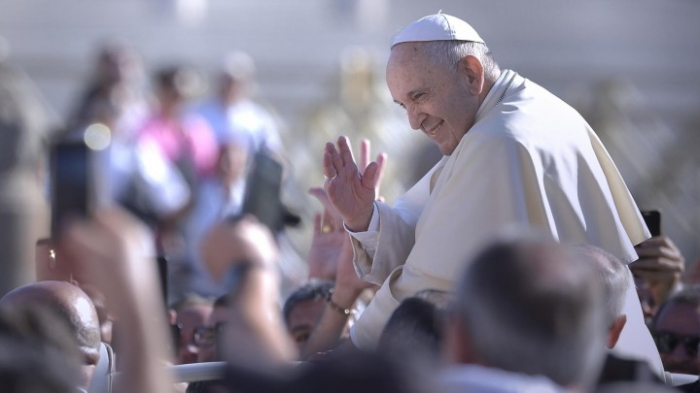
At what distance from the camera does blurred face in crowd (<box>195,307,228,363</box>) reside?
5.82m

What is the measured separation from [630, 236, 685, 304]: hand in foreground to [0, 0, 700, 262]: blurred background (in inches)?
297

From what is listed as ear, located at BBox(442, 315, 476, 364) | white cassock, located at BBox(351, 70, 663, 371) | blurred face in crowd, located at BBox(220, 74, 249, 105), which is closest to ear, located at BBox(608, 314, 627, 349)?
white cassock, located at BBox(351, 70, 663, 371)

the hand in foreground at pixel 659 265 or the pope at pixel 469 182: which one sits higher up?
the pope at pixel 469 182

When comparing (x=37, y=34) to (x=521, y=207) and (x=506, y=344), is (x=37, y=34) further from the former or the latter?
(x=506, y=344)

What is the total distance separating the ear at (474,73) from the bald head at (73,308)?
1.53 m

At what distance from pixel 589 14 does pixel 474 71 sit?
14209mm

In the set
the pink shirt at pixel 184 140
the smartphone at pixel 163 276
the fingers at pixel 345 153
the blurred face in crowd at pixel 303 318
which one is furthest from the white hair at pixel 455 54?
the pink shirt at pixel 184 140

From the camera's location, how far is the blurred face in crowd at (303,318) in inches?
233

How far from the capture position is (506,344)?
288cm

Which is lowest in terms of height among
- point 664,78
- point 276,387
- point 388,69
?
point 664,78

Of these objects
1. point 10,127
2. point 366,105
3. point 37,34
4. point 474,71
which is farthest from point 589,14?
point 474,71

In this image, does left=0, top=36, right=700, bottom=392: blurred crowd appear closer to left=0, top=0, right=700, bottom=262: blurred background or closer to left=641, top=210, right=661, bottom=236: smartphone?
left=641, top=210, right=661, bottom=236: smartphone

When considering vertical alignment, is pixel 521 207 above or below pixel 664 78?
above

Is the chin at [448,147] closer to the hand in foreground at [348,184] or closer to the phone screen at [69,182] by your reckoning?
the hand in foreground at [348,184]
